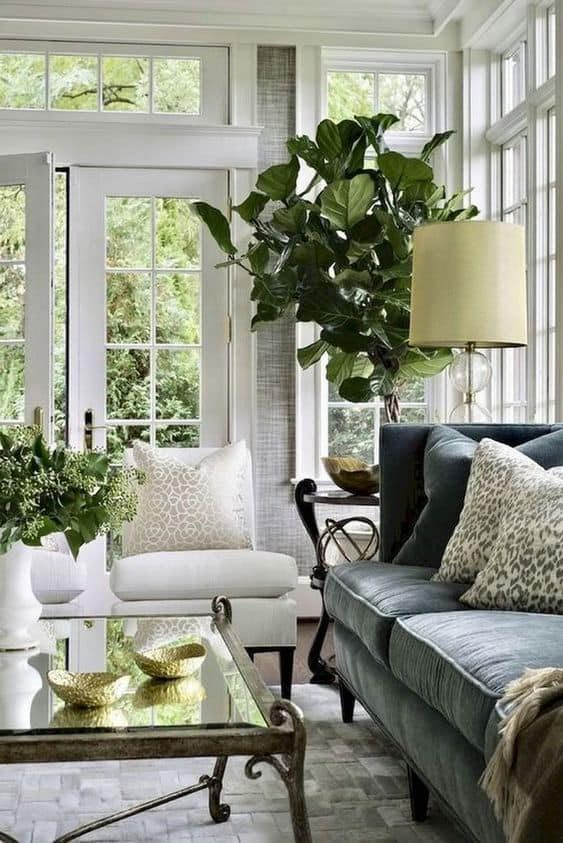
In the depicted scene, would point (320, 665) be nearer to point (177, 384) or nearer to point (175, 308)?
point (177, 384)

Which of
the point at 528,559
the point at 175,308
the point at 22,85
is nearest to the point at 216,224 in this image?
the point at 175,308

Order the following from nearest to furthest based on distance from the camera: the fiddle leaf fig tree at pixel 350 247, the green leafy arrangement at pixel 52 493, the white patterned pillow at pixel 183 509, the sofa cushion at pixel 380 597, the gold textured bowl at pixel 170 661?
1. the gold textured bowl at pixel 170 661
2. the green leafy arrangement at pixel 52 493
3. the sofa cushion at pixel 380 597
4. the white patterned pillow at pixel 183 509
5. the fiddle leaf fig tree at pixel 350 247

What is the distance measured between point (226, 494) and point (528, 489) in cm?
184

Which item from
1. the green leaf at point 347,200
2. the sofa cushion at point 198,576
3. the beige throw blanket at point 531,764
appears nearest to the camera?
the beige throw blanket at point 531,764

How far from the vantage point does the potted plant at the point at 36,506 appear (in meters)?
2.46

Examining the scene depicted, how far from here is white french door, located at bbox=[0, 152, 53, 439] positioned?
5195mm

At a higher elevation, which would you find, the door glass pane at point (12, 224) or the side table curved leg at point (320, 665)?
the door glass pane at point (12, 224)

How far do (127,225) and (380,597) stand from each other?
318 centimetres

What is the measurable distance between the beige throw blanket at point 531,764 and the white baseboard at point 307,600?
381 cm

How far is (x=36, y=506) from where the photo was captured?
248cm

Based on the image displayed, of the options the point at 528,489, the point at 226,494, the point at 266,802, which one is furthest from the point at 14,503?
the point at 226,494

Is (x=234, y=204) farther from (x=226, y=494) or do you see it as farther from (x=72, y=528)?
(x=72, y=528)

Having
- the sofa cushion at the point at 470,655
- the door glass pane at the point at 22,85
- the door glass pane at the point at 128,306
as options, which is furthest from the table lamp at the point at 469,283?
the door glass pane at the point at 22,85

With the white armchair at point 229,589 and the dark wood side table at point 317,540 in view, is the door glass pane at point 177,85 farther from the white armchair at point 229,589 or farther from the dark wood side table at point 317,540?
the white armchair at point 229,589
